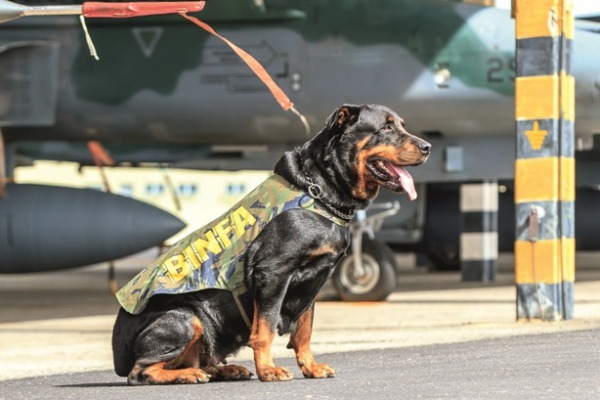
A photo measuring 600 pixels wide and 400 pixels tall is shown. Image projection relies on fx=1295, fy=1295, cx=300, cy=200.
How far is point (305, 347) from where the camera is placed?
6.05m

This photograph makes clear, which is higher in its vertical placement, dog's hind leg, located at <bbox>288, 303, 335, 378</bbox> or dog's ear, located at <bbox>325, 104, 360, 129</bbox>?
dog's ear, located at <bbox>325, 104, 360, 129</bbox>

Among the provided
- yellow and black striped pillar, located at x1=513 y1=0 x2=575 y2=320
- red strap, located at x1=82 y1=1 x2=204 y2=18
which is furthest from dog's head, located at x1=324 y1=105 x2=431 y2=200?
yellow and black striped pillar, located at x1=513 y1=0 x2=575 y2=320

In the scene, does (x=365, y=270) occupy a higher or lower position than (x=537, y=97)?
lower

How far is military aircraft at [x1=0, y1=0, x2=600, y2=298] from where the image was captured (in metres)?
13.6

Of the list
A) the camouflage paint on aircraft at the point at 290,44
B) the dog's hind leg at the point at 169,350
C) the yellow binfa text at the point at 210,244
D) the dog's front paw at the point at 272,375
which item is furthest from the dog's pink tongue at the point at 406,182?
the camouflage paint on aircraft at the point at 290,44

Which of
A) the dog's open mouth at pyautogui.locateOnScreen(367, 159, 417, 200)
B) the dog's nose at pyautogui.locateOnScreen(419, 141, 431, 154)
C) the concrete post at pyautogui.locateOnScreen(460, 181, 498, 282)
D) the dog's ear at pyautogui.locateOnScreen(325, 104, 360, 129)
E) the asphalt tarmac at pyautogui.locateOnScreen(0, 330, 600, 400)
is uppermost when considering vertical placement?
the dog's ear at pyautogui.locateOnScreen(325, 104, 360, 129)

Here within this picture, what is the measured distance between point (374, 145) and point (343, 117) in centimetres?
19

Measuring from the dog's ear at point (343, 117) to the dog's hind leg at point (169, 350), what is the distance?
1.09 m

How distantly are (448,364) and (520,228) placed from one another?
390cm

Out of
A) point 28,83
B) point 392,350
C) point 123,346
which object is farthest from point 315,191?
point 28,83

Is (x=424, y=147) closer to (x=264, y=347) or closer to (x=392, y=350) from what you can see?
(x=264, y=347)

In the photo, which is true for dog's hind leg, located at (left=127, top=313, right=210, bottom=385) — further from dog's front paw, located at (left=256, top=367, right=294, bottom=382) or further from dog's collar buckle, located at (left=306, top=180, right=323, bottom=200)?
dog's collar buckle, located at (left=306, top=180, right=323, bottom=200)

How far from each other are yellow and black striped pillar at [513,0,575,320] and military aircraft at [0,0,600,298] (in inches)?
110

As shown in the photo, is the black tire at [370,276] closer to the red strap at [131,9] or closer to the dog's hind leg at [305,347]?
the red strap at [131,9]
